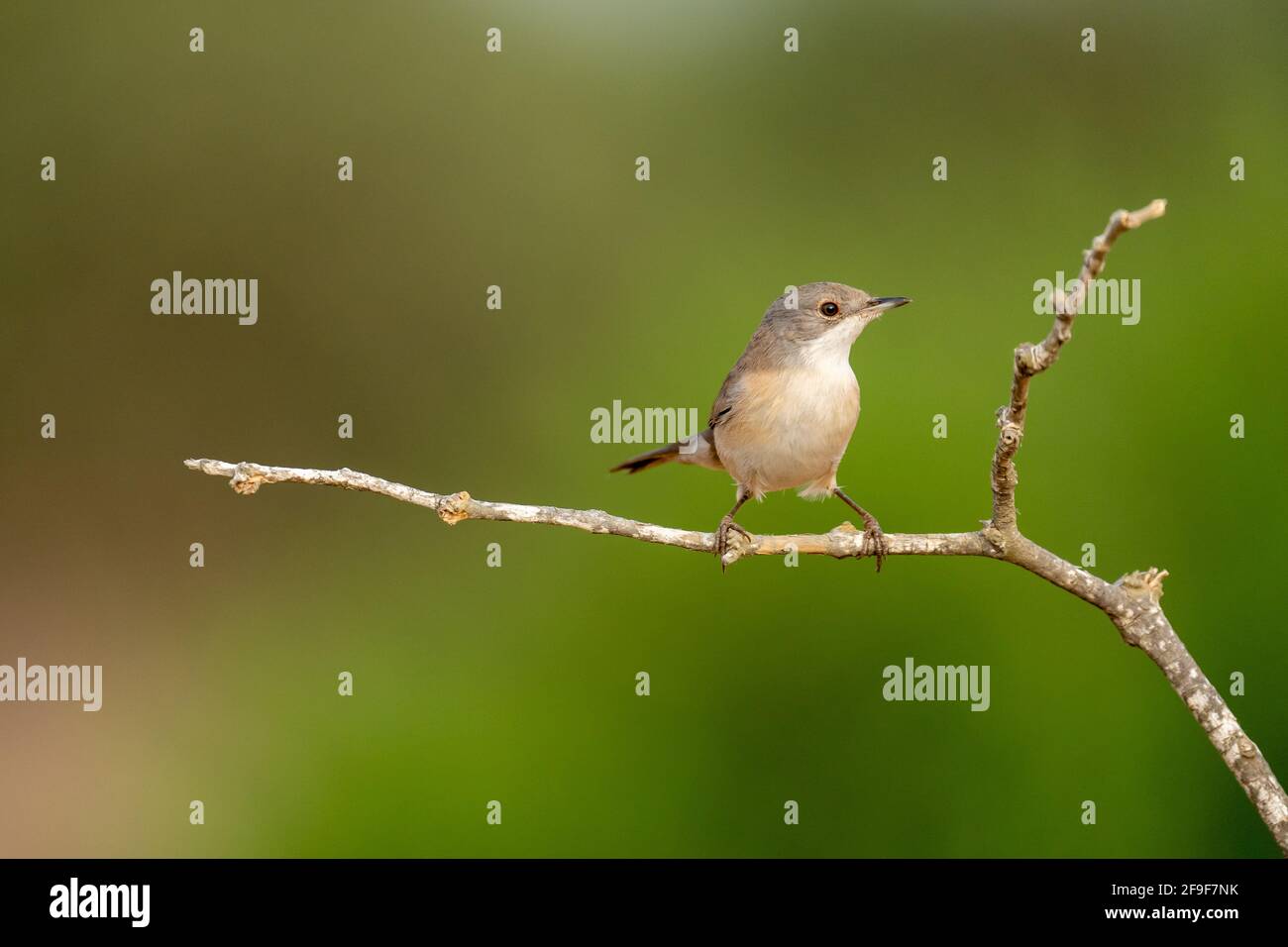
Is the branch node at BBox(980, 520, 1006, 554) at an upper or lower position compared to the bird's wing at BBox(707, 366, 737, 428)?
lower

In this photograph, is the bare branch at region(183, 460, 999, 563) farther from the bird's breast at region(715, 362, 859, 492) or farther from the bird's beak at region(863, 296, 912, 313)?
the bird's beak at region(863, 296, 912, 313)

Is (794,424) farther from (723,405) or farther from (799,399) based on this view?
(723,405)

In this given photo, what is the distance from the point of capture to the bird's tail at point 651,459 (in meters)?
6.21

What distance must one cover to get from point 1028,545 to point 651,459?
277 cm

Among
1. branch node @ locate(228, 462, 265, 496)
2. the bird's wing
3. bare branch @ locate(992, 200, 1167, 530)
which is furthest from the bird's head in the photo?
branch node @ locate(228, 462, 265, 496)

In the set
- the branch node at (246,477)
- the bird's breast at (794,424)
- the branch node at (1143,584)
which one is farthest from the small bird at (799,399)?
the branch node at (246,477)

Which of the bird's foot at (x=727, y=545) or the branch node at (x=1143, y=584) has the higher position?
the bird's foot at (x=727, y=545)

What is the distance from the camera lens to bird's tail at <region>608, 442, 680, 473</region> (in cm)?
621

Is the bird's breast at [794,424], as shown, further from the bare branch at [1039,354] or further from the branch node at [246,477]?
the branch node at [246,477]

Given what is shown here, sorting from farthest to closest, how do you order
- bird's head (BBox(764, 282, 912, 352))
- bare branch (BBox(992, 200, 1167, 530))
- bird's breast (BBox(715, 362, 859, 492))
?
bird's head (BBox(764, 282, 912, 352)) < bird's breast (BBox(715, 362, 859, 492)) < bare branch (BBox(992, 200, 1167, 530))

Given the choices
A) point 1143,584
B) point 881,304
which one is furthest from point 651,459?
point 1143,584

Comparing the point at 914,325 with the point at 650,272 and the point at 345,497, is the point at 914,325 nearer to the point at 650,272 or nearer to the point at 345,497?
the point at 650,272

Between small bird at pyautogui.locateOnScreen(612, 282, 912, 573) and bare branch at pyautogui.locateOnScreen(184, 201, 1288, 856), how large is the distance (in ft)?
4.20

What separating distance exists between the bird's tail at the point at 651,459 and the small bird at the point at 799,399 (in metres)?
0.40
